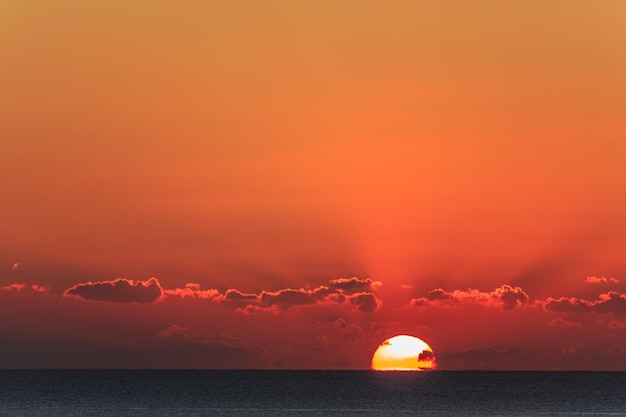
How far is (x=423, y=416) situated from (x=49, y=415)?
25974 mm

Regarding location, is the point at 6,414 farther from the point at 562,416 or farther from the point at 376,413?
the point at 562,416

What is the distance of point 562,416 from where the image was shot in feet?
249

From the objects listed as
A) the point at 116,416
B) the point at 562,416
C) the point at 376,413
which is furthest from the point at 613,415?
the point at 116,416

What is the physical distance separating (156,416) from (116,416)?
2.69 meters

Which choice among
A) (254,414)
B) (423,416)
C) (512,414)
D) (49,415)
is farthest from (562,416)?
(49,415)

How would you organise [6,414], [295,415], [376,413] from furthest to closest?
[376,413] < [295,415] < [6,414]

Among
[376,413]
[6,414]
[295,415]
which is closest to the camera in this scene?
[6,414]

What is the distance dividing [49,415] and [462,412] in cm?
3119

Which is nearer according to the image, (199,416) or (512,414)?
(199,416)

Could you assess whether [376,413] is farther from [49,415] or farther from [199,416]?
[49,415]

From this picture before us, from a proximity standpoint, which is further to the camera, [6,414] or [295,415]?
[295,415]

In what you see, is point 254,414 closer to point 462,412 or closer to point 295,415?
point 295,415

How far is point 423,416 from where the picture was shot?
74.1 metres

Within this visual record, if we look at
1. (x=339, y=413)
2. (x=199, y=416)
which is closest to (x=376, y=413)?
(x=339, y=413)
